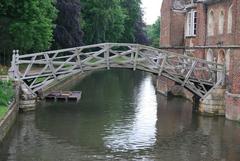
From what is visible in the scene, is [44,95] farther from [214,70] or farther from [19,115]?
[214,70]

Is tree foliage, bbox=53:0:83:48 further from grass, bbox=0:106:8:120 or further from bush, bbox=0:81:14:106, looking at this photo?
grass, bbox=0:106:8:120

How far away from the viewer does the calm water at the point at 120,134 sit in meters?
22.4

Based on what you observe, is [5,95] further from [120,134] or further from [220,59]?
[220,59]

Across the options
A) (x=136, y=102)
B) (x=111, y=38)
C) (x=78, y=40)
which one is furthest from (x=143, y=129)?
(x=111, y=38)

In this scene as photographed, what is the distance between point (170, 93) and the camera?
43906mm

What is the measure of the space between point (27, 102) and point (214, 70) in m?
11.3

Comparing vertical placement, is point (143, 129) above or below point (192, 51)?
below

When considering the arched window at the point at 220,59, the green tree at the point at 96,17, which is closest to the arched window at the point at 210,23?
the arched window at the point at 220,59

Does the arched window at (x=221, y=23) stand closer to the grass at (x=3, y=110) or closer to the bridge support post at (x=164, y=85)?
the bridge support post at (x=164, y=85)

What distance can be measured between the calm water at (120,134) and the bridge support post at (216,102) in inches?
36.2

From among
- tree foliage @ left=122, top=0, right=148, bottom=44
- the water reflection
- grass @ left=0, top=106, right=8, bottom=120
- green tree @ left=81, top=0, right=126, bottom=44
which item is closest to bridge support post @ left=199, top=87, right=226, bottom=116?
the water reflection

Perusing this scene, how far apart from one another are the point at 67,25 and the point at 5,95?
35.6 m

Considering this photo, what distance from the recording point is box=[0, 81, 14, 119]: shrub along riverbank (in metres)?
26.3

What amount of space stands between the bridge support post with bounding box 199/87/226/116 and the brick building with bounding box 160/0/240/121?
0.62 metres
